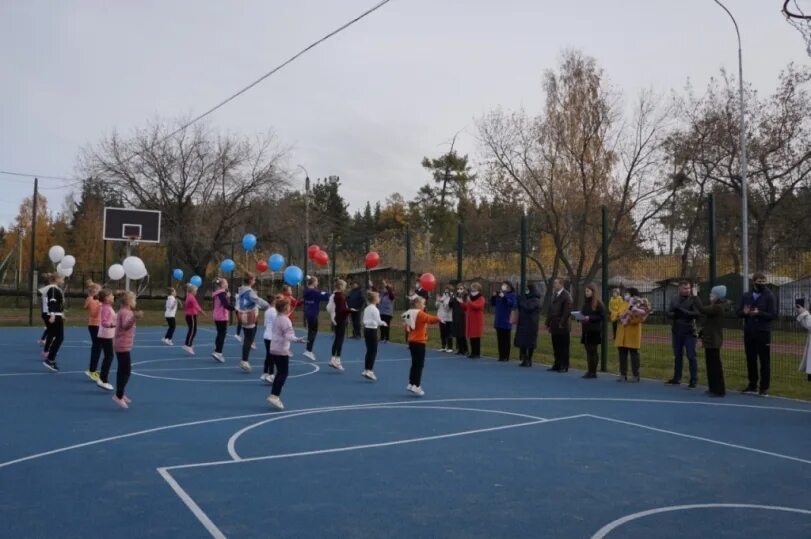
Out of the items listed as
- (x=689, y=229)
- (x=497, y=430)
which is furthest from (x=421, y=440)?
(x=689, y=229)

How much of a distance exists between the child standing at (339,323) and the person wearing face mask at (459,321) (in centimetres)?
377

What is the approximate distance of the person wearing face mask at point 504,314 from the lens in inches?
677

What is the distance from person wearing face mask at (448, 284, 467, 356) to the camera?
1878 cm

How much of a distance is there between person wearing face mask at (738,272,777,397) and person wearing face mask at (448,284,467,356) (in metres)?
7.84

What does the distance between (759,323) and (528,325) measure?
5614mm

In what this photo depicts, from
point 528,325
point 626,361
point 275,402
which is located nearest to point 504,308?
point 528,325

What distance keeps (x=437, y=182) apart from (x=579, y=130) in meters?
30.0

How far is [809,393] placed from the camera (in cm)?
1255

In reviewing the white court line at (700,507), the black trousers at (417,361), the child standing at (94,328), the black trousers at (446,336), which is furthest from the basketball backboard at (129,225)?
the white court line at (700,507)

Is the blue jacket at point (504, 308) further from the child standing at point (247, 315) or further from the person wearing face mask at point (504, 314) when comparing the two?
the child standing at point (247, 315)

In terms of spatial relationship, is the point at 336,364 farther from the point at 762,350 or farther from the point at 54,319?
the point at 762,350

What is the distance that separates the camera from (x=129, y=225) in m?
26.7

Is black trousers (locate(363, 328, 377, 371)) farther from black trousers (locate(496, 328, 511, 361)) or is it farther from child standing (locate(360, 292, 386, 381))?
black trousers (locate(496, 328, 511, 361))

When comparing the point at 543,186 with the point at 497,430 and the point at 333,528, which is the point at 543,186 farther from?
the point at 333,528
